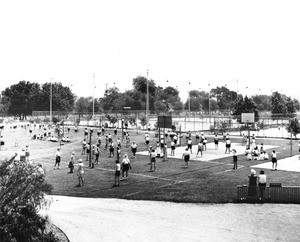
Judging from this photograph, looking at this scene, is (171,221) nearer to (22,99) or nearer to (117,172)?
(117,172)

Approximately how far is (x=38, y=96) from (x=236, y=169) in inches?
4089

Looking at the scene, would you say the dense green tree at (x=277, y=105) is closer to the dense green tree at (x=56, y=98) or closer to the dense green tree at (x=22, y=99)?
the dense green tree at (x=56, y=98)

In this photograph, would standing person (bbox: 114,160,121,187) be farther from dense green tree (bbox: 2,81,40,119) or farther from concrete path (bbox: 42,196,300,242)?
dense green tree (bbox: 2,81,40,119)

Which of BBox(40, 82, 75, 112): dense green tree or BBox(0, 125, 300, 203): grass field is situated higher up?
BBox(40, 82, 75, 112): dense green tree

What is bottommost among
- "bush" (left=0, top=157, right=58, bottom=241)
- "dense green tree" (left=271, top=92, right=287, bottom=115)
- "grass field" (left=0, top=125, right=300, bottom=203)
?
"grass field" (left=0, top=125, right=300, bottom=203)

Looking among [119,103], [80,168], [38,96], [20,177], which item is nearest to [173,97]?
[119,103]

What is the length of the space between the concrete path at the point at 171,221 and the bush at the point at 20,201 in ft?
9.69

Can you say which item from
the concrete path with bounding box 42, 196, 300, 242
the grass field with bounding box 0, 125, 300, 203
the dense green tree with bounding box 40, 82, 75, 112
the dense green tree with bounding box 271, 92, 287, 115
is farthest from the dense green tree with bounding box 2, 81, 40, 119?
the concrete path with bounding box 42, 196, 300, 242

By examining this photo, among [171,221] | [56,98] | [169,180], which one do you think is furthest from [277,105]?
[171,221]

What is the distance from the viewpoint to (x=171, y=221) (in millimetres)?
16281

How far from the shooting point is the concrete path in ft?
47.4

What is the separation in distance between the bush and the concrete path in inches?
116

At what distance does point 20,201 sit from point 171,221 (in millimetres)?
7226

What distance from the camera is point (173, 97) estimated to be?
6644 inches
